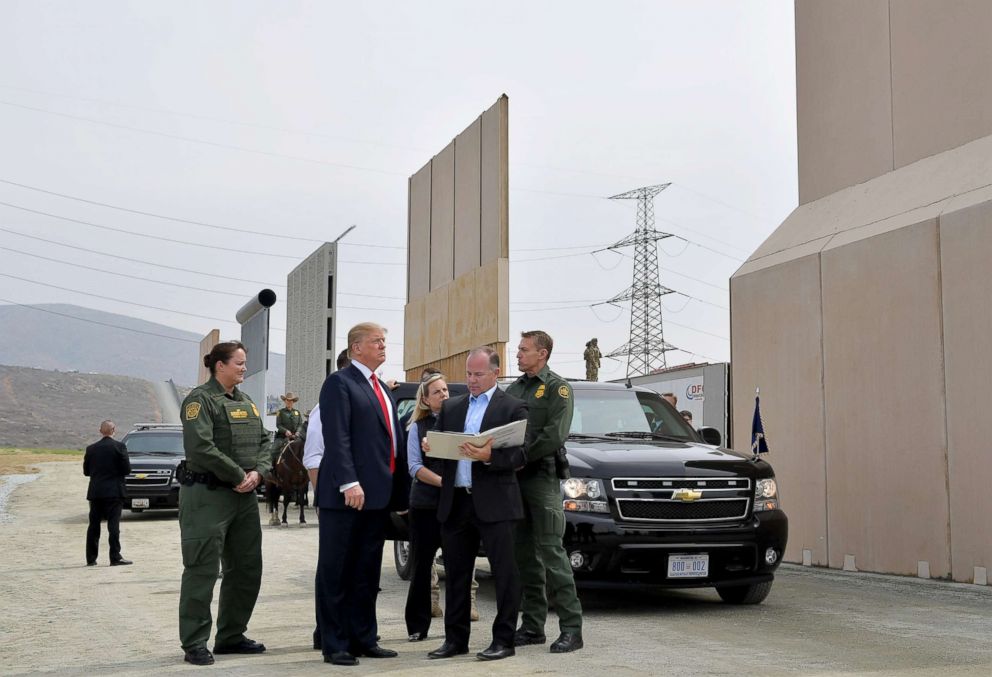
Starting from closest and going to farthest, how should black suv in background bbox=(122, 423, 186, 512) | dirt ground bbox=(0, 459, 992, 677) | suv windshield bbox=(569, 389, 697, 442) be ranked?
dirt ground bbox=(0, 459, 992, 677)
suv windshield bbox=(569, 389, 697, 442)
black suv in background bbox=(122, 423, 186, 512)

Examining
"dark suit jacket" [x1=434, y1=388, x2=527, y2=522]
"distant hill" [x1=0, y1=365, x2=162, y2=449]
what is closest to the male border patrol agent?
"dark suit jacket" [x1=434, y1=388, x2=527, y2=522]

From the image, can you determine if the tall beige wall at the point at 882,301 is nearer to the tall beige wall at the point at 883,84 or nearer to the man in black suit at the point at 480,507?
the tall beige wall at the point at 883,84

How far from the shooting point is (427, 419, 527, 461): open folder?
7.30 m

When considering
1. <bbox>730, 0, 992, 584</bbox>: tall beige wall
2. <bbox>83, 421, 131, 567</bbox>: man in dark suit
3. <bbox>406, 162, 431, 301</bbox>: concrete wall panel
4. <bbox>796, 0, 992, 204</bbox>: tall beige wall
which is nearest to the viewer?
<bbox>730, 0, 992, 584</bbox>: tall beige wall

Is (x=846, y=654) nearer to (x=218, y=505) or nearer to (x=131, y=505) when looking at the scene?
(x=218, y=505)

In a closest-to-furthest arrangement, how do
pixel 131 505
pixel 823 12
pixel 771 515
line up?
pixel 771 515 < pixel 823 12 < pixel 131 505

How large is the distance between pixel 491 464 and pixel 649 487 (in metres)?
2.42

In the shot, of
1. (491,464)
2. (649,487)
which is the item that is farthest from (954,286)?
(491,464)

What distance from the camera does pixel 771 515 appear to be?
32.4ft

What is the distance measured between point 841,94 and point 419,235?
13.9 meters

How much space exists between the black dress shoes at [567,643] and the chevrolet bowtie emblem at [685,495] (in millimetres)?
2048

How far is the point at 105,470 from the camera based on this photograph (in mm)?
15375

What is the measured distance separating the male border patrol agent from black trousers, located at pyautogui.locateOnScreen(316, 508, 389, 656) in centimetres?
107

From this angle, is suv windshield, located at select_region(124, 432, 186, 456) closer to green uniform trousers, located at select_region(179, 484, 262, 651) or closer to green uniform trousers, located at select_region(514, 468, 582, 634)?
green uniform trousers, located at select_region(179, 484, 262, 651)
